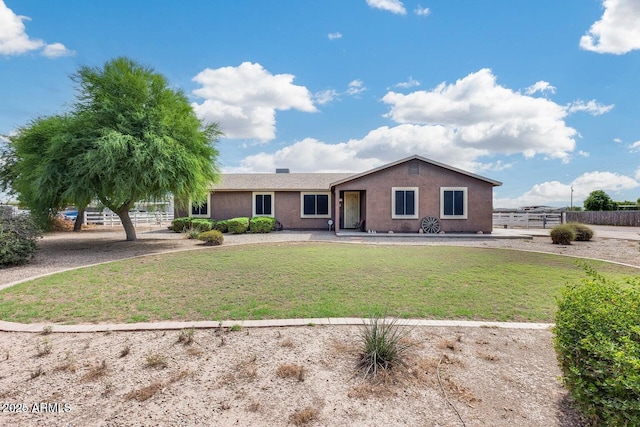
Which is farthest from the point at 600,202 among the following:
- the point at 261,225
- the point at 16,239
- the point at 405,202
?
the point at 16,239

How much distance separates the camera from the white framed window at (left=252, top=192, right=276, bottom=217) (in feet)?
67.5

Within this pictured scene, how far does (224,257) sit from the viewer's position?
32.0 ft

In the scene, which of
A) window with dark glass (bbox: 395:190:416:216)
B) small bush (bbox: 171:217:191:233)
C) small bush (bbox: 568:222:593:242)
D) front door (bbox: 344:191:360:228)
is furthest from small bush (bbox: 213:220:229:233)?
small bush (bbox: 568:222:593:242)

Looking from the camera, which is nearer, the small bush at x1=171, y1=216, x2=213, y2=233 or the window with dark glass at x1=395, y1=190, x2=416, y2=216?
the window with dark glass at x1=395, y1=190, x2=416, y2=216

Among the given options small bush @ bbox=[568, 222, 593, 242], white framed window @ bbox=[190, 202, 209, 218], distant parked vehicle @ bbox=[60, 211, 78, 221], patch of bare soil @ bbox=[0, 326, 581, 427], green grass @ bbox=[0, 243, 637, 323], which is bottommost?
patch of bare soil @ bbox=[0, 326, 581, 427]

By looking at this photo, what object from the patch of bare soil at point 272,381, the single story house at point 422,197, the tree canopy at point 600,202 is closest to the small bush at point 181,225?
the single story house at point 422,197

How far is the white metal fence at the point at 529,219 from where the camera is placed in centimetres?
2406

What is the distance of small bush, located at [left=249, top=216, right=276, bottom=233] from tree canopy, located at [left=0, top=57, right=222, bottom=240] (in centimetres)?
533

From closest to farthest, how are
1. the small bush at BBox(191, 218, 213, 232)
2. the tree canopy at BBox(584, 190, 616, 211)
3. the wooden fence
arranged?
the small bush at BBox(191, 218, 213, 232), the wooden fence, the tree canopy at BBox(584, 190, 616, 211)

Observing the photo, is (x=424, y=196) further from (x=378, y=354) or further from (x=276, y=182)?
(x=378, y=354)

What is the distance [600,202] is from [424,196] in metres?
30.0

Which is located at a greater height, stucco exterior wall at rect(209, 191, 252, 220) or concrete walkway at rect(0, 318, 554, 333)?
stucco exterior wall at rect(209, 191, 252, 220)

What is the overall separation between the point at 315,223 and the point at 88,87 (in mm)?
13511

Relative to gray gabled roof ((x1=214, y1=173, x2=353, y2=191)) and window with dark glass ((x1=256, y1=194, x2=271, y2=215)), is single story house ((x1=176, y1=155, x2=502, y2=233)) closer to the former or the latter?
gray gabled roof ((x1=214, y1=173, x2=353, y2=191))
